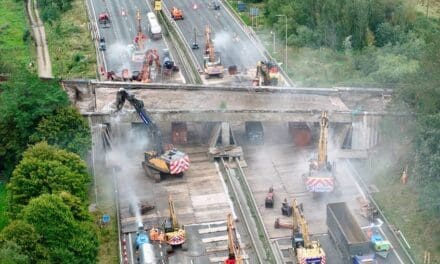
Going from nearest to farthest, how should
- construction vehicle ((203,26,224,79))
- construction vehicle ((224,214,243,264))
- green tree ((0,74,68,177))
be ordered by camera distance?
construction vehicle ((224,214,243,264))
green tree ((0,74,68,177))
construction vehicle ((203,26,224,79))

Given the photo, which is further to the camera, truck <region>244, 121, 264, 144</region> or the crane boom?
truck <region>244, 121, 264, 144</region>

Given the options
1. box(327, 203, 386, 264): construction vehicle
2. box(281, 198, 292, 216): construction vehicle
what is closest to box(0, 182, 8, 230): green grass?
box(281, 198, 292, 216): construction vehicle

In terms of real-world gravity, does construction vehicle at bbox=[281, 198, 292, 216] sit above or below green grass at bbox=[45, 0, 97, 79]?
below

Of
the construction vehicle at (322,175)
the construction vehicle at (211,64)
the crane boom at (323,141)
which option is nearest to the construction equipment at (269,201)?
the construction vehicle at (322,175)

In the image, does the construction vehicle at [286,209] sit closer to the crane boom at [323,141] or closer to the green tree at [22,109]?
the crane boom at [323,141]

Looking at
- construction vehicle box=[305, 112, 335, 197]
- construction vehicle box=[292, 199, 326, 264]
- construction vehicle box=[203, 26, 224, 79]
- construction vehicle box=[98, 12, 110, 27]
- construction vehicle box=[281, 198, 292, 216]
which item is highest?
construction vehicle box=[98, 12, 110, 27]

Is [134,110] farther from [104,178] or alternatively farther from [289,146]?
[289,146]

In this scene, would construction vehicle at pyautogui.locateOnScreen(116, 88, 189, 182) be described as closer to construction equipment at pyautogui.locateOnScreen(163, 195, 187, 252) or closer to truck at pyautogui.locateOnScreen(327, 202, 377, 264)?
construction equipment at pyautogui.locateOnScreen(163, 195, 187, 252)
